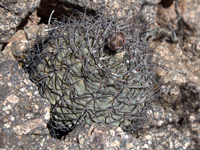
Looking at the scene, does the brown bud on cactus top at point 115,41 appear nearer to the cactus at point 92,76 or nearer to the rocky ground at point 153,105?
the cactus at point 92,76

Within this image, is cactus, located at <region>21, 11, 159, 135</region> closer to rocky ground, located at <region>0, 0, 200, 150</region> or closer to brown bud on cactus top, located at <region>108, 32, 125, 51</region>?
brown bud on cactus top, located at <region>108, 32, 125, 51</region>

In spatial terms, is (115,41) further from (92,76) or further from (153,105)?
(153,105)

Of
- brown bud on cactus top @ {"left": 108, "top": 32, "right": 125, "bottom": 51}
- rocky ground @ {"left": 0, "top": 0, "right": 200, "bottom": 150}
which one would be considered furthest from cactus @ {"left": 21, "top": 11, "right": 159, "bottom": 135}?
rocky ground @ {"left": 0, "top": 0, "right": 200, "bottom": 150}

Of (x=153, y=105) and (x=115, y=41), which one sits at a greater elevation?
(x=115, y=41)

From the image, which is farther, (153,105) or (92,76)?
(153,105)

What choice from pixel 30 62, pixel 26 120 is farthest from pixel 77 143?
pixel 30 62

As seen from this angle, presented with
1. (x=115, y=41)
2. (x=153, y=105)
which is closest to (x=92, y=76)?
(x=115, y=41)

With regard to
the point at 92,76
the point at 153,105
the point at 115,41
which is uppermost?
the point at 115,41

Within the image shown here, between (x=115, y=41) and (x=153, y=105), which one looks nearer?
(x=115, y=41)

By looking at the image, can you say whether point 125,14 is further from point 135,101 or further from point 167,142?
point 167,142
